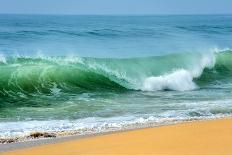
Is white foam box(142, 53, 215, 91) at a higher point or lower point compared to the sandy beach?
lower

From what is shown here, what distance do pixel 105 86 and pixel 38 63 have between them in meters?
3.65

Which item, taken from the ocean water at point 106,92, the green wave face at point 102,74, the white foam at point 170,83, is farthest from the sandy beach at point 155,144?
the white foam at point 170,83

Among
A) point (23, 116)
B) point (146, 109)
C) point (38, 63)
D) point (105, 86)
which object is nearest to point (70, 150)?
point (23, 116)

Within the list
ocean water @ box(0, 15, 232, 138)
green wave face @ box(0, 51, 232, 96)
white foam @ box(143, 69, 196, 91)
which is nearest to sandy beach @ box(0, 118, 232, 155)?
ocean water @ box(0, 15, 232, 138)

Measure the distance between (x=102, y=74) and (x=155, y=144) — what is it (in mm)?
11364

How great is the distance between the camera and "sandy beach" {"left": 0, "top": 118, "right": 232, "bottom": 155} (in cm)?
663

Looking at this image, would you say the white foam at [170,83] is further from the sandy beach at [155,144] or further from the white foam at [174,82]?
the sandy beach at [155,144]

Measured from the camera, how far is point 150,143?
7.04 meters

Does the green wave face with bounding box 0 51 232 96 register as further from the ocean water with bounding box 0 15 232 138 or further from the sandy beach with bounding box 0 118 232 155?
the sandy beach with bounding box 0 118 232 155

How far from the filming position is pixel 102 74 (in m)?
18.2

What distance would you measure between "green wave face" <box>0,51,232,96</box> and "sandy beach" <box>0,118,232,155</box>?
715 centimetres

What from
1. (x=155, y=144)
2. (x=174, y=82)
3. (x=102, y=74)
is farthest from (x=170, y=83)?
(x=155, y=144)

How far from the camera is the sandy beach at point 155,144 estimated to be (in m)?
6.63

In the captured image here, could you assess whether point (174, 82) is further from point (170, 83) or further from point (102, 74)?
point (102, 74)
